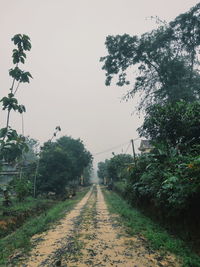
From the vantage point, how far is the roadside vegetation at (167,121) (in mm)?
6294

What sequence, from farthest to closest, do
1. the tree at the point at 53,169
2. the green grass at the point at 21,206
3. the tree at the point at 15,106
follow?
the tree at the point at 53,169, the green grass at the point at 21,206, the tree at the point at 15,106

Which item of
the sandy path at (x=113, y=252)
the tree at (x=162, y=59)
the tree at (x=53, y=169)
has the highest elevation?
the tree at (x=162, y=59)

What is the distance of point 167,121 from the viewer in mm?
12312

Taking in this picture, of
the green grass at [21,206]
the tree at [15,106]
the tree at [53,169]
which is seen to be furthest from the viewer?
the tree at [53,169]

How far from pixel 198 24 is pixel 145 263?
69.7 feet

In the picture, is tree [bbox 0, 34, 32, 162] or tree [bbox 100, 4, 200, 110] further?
tree [bbox 100, 4, 200, 110]

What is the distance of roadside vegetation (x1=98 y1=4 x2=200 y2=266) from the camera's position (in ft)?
20.7

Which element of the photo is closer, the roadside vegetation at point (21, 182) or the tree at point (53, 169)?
A: the roadside vegetation at point (21, 182)

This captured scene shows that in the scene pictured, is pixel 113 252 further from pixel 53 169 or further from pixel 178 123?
pixel 53 169

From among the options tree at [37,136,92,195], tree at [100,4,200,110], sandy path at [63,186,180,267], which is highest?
tree at [100,4,200,110]

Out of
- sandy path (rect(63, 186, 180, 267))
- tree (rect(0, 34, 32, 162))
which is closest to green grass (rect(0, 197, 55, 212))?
sandy path (rect(63, 186, 180, 267))

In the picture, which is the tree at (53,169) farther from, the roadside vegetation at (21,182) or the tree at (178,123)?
the tree at (178,123)

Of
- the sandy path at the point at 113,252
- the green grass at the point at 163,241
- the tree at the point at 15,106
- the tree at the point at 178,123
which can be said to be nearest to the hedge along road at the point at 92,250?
the sandy path at the point at 113,252

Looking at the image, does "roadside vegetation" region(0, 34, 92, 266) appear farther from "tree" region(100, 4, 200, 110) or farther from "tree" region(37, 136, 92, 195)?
"tree" region(100, 4, 200, 110)
